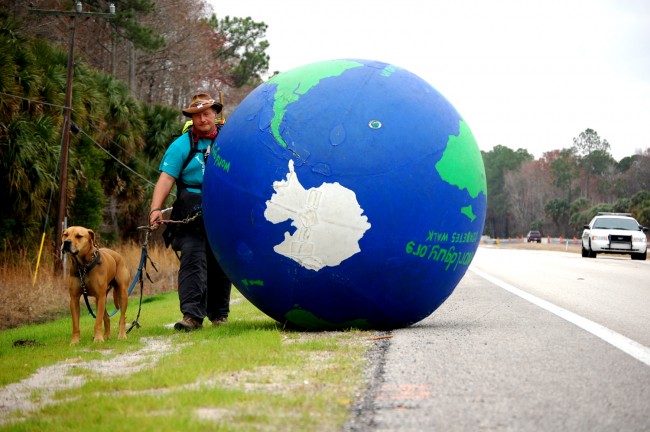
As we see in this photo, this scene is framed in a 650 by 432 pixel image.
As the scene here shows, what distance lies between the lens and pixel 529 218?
149875 millimetres

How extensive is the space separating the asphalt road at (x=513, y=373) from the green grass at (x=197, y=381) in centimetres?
28

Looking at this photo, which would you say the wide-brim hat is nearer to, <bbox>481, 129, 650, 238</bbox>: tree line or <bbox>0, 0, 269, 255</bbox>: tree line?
<bbox>0, 0, 269, 255</bbox>: tree line

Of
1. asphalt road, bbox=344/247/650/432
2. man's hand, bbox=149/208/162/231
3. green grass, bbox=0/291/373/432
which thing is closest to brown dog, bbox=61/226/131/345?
green grass, bbox=0/291/373/432

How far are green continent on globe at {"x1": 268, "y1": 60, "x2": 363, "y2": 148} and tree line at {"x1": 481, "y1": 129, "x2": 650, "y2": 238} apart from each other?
9854 cm

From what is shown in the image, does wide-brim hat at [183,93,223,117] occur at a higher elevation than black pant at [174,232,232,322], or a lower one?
higher

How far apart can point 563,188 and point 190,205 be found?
472ft

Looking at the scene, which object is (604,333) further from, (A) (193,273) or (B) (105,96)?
(B) (105,96)

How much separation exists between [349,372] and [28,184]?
19528mm

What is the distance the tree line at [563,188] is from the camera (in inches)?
4904

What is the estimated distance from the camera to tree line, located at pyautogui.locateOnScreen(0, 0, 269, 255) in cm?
2420

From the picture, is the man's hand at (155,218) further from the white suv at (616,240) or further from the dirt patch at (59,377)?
the white suv at (616,240)

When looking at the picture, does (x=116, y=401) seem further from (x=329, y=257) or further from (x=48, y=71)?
(x=48, y=71)

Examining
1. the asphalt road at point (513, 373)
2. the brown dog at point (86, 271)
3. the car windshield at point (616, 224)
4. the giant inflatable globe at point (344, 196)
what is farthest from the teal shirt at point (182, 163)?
the car windshield at point (616, 224)

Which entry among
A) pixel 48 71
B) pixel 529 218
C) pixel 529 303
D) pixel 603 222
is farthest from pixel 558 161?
pixel 529 303
